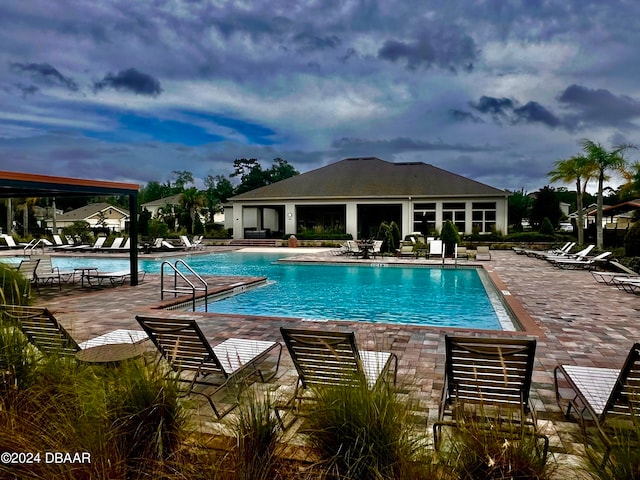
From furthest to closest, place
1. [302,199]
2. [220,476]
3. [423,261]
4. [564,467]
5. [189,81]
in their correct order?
[302,199], [189,81], [423,261], [564,467], [220,476]

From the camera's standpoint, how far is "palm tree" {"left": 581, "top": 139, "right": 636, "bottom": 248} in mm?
22062

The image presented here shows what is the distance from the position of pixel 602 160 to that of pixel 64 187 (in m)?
23.5

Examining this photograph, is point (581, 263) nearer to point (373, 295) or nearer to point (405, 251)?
point (405, 251)

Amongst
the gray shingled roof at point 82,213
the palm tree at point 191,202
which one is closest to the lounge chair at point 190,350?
the palm tree at point 191,202

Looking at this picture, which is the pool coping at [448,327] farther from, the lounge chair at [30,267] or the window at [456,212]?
the window at [456,212]

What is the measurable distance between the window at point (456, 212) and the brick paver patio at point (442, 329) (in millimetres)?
21114

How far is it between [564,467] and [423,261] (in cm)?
1684

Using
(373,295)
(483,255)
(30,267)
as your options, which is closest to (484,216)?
(483,255)

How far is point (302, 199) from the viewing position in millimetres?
35344

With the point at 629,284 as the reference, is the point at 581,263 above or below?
above

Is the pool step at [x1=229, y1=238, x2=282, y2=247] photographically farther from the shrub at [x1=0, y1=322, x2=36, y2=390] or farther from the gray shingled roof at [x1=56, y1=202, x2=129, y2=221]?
the gray shingled roof at [x1=56, y1=202, x2=129, y2=221]

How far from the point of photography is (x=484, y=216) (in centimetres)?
3266

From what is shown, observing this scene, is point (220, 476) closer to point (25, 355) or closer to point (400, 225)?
point (25, 355)

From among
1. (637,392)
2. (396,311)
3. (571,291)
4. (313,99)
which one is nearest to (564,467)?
(637,392)
